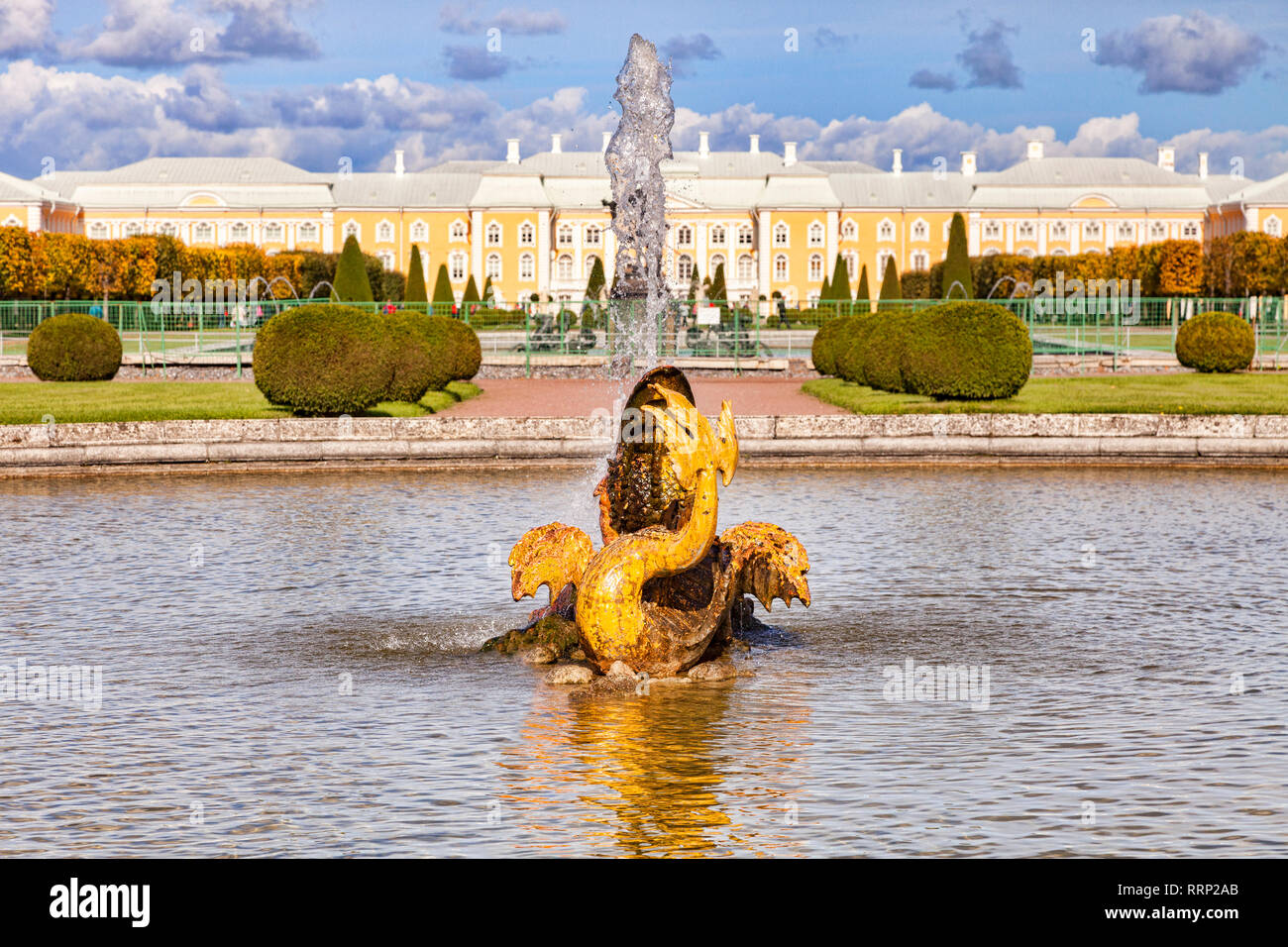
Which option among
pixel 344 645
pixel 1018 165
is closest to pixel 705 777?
pixel 344 645

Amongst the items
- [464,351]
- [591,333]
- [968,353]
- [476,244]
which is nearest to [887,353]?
[968,353]

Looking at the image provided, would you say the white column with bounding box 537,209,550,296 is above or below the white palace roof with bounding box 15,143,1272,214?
below

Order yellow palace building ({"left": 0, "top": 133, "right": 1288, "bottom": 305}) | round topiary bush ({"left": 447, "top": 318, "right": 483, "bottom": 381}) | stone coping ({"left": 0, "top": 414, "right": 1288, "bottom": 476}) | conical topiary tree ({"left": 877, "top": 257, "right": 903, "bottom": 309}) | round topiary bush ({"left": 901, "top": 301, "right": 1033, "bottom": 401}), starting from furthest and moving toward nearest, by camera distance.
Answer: yellow palace building ({"left": 0, "top": 133, "right": 1288, "bottom": 305})
conical topiary tree ({"left": 877, "top": 257, "right": 903, "bottom": 309})
round topiary bush ({"left": 447, "top": 318, "right": 483, "bottom": 381})
round topiary bush ({"left": 901, "top": 301, "right": 1033, "bottom": 401})
stone coping ({"left": 0, "top": 414, "right": 1288, "bottom": 476})

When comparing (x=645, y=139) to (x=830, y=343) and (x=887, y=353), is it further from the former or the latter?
(x=830, y=343)

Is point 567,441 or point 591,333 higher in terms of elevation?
point 591,333

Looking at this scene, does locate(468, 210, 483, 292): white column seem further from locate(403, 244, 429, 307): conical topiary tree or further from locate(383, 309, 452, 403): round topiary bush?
locate(383, 309, 452, 403): round topiary bush

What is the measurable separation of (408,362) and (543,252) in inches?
2834

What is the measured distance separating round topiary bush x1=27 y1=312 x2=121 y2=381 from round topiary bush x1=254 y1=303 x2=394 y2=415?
8685mm

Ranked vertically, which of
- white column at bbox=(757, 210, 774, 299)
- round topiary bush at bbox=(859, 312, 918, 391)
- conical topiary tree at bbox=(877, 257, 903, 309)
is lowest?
round topiary bush at bbox=(859, 312, 918, 391)

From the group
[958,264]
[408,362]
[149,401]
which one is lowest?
[149,401]

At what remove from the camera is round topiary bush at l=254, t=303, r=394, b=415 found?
600 inches

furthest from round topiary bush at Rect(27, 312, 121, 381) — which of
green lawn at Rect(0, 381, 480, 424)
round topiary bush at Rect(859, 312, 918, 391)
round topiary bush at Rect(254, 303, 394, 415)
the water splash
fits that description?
the water splash

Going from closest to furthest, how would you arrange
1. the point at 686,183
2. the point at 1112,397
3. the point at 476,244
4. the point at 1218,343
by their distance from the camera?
the point at 1112,397, the point at 1218,343, the point at 686,183, the point at 476,244

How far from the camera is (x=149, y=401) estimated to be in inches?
725
